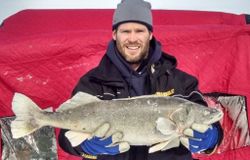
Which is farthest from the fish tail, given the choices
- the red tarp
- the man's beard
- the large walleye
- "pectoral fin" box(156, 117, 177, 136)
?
the red tarp

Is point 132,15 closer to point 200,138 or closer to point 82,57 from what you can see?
point 200,138

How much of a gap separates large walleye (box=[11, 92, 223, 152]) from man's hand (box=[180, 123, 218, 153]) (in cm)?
4

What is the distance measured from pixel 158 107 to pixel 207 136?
0.36m

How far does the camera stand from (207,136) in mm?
2637

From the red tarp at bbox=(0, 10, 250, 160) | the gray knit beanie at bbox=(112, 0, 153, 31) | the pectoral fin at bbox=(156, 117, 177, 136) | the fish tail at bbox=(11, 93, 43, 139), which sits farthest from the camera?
the red tarp at bbox=(0, 10, 250, 160)

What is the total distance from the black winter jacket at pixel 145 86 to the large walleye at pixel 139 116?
125mm

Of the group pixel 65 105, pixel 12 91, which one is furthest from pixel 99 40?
pixel 65 105

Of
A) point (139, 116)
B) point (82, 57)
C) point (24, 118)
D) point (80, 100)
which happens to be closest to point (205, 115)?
point (139, 116)

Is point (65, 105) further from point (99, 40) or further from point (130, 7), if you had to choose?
point (99, 40)

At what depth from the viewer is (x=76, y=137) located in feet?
8.27

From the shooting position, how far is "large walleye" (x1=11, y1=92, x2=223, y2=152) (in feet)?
8.11

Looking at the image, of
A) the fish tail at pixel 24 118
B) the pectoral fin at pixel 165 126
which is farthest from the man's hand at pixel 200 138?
the fish tail at pixel 24 118

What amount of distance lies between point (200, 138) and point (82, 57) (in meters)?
1.81

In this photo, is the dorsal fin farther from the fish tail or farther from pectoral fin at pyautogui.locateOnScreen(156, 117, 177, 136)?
pectoral fin at pyautogui.locateOnScreen(156, 117, 177, 136)
